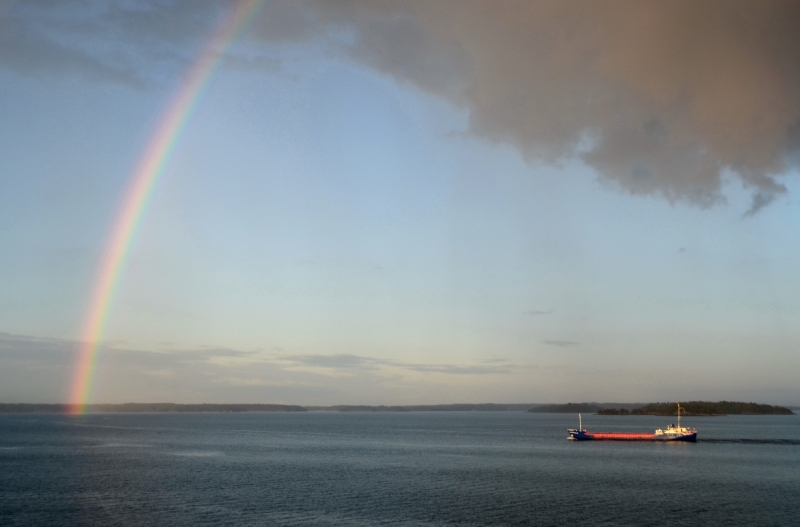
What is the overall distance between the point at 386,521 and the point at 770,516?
96.6 feet

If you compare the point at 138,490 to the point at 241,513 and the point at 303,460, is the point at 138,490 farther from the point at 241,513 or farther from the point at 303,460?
the point at 303,460

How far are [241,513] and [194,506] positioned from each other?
18.2 ft

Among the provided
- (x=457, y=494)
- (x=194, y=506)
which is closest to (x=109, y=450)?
(x=194, y=506)

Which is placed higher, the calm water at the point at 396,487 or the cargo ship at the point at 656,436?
the calm water at the point at 396,487

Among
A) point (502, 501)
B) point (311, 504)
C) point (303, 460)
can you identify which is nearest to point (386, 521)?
point (311, 504)

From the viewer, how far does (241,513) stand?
166 feet

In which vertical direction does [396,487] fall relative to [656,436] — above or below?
above

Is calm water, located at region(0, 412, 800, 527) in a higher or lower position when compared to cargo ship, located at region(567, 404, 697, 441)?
higher

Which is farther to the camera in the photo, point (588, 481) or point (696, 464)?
point (696, 464)

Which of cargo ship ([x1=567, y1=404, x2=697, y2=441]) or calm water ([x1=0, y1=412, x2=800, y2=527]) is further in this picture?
cargo ship ([x1=567, y1=404, x2=697, y2=441])

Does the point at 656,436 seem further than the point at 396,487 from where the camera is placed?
Yes

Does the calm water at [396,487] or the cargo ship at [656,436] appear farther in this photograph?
the cargo ship at [656,436]

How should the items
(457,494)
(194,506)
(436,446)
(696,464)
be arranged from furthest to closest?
1. (436,446)
2. (696,464)
3. (457,494)
4. (194,506)

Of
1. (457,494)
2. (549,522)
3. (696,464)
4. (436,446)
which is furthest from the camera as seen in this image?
(436,446)
